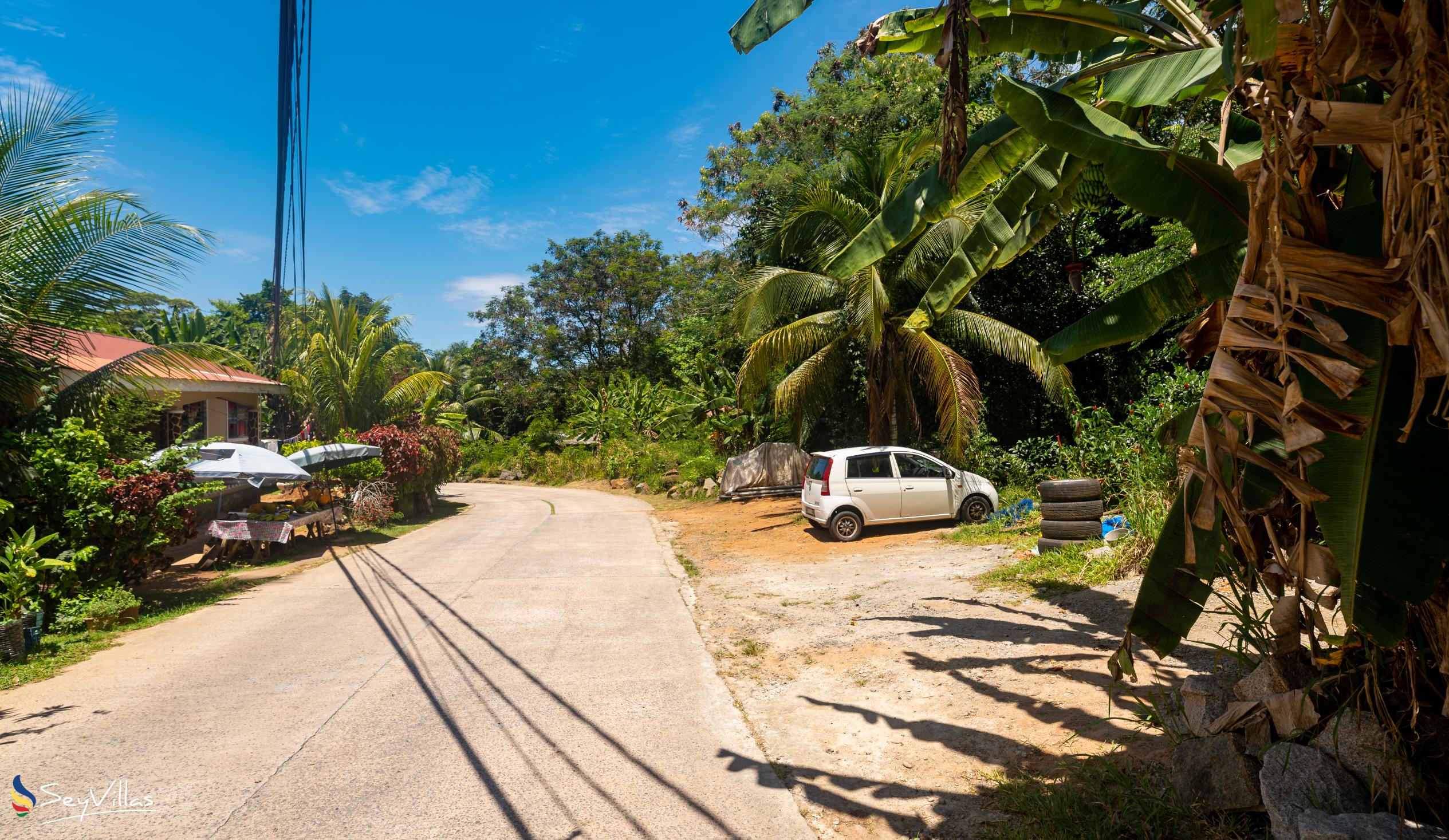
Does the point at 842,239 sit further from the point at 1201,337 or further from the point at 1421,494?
the point at 1421,494

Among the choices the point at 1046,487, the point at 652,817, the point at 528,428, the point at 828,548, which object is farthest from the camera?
the point at 528,428

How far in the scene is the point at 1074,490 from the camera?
9.13 metres

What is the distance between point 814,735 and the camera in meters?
4.76

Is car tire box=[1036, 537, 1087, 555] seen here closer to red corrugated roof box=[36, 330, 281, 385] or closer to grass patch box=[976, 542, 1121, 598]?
grass patch box=[976, 542, 1121, 598]

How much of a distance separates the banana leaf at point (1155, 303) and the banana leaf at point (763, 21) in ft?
7.31

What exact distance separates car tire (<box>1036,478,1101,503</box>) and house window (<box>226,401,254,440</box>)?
71.3 ft

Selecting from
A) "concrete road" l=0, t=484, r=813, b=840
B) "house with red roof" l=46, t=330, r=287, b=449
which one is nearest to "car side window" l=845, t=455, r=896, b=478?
"concrete road" l=0, t=484, r=813, b=840

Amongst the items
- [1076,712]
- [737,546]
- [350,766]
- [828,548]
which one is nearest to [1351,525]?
[1076,712]

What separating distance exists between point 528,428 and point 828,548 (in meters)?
29.2

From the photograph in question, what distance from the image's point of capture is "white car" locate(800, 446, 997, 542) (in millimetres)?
12773

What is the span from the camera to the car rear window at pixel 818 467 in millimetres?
13039

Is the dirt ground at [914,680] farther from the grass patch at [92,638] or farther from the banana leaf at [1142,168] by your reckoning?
the grass patch at [92,638]

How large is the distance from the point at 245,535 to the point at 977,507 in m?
12.5

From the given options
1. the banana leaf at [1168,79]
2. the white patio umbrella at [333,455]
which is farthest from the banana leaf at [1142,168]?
the white patio umbrella at [333,455]
